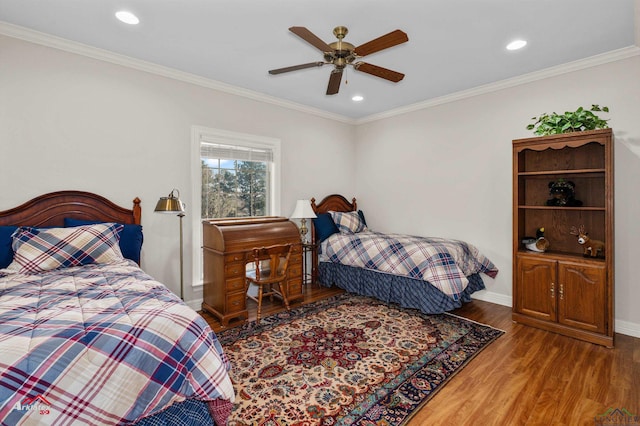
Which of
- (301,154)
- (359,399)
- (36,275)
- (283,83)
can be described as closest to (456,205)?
(301,154)

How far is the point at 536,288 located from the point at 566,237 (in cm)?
72

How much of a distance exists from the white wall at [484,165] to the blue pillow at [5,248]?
14.3ft

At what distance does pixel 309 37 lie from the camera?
1992 millimetres

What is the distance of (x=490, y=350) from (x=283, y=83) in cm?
347

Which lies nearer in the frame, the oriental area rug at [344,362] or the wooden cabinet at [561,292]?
the oriental area rug at [344,362]

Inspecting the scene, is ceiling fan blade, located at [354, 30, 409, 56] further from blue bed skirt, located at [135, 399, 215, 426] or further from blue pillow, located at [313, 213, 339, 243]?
blue pillow, located at [313, 213, 339, 243]

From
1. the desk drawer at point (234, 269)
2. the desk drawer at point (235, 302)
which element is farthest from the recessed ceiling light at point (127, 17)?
the desk drawer at point (235, 302)

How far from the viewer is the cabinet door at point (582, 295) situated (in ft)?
9.09

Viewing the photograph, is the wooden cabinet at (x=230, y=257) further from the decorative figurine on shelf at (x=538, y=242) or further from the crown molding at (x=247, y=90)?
the decorative figurine on shelf at (x=538, y=242)

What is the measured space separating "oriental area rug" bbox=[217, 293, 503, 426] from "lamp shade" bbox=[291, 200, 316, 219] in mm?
1284

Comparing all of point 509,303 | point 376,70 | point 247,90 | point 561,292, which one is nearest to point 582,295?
point 561,292

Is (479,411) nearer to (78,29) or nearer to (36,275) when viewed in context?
(36,275)

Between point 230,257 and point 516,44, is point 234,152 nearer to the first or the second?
point 230,257

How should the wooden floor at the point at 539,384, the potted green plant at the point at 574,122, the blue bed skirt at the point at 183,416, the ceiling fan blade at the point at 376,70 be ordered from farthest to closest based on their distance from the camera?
the potted green plant at the point at 574,122, the ceiling fan blade at the point at 376,70, the wooden floor at the point at 539,384, the blue bed skirt at the point at 183,416
